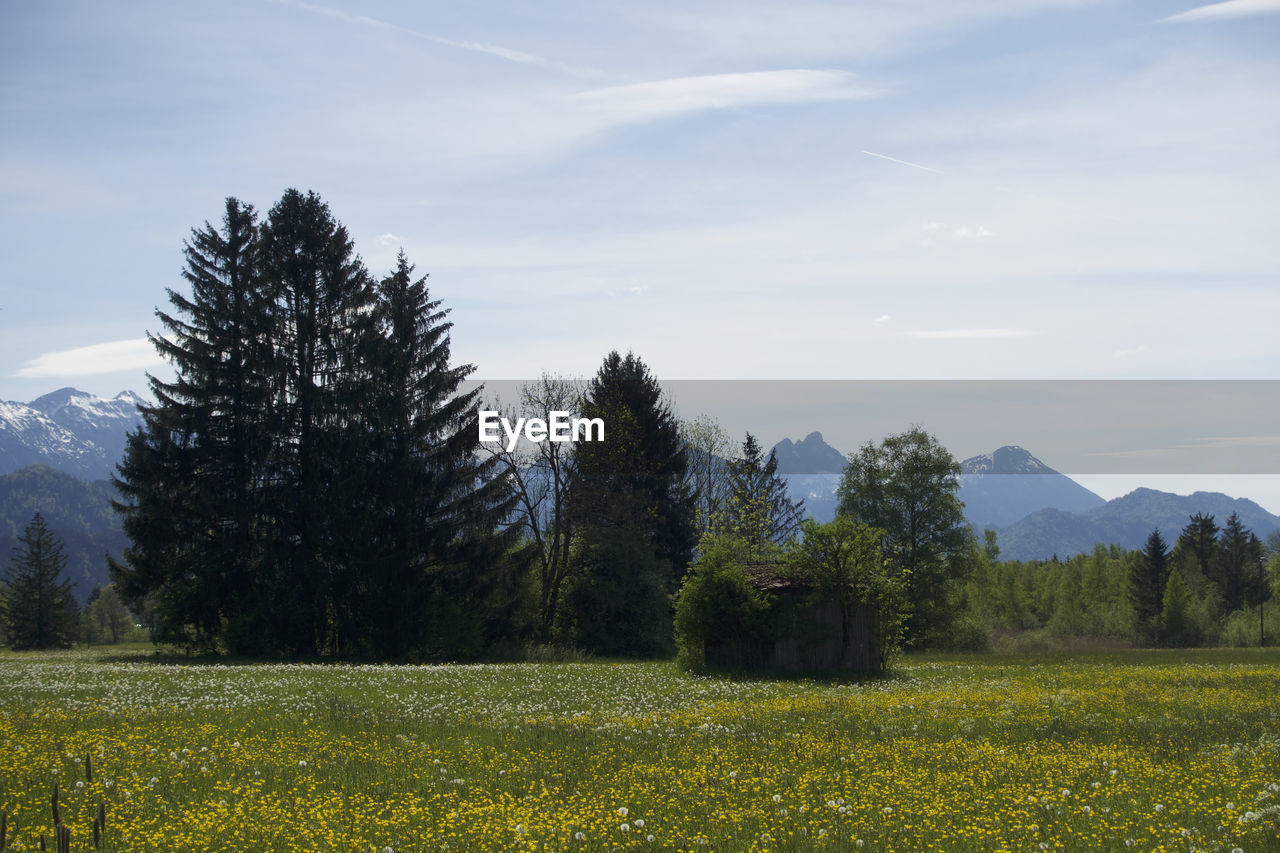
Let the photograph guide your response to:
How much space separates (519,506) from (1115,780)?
1634 inches

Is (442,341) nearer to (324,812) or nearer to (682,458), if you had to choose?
(682,458)

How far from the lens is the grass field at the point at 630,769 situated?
970 centimetres

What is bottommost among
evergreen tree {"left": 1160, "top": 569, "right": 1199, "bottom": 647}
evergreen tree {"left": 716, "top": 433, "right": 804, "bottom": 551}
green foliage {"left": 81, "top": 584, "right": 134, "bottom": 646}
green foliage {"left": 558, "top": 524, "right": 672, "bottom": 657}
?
green foliage {"left": 81, "top": 584, "right": 134, "bottom": 646}

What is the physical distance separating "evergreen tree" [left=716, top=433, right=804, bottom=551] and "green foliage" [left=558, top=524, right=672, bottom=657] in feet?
22.4

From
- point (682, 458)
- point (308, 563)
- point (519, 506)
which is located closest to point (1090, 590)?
point (682, 458)

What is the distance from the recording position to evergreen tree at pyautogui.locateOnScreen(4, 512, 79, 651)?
81188 millimetres

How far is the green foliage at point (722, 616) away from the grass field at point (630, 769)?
10.2 m

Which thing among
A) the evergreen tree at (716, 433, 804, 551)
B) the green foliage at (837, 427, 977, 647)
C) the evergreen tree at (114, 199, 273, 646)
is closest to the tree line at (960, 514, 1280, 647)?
the green foliage at (837, 427, 977, 647)

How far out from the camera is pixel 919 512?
214 ft

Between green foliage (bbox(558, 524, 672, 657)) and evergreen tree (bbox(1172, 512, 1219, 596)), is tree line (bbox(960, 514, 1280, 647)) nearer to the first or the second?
evergreen tree (bbox(1172, 512, 1219, 596))

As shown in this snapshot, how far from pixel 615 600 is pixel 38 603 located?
64054 millimetres

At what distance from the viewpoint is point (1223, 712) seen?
62.1ft

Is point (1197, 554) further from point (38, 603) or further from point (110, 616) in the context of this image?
point (110, 616)

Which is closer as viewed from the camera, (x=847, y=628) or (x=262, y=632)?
(x=847, y=628)
